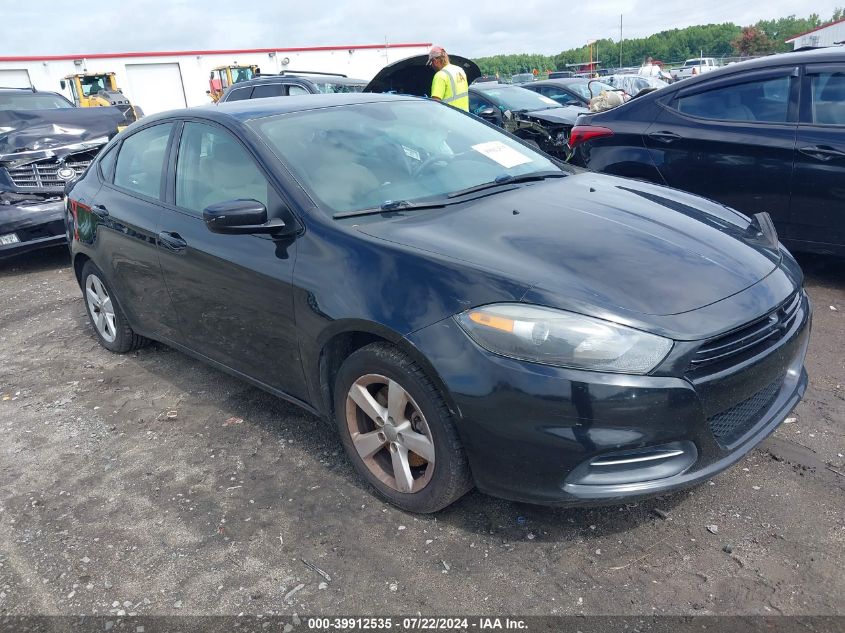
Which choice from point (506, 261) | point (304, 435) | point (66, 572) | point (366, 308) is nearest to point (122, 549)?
point (66, 572)

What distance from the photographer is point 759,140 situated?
15.4 feet

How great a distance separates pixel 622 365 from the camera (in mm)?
2162

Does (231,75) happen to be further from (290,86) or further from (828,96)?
(828,96)

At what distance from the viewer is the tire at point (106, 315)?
4.43 meters

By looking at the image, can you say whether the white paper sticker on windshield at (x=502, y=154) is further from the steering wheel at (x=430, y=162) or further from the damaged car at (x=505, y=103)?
the damaged car at (x=505, y=103)

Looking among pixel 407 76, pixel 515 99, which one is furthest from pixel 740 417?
pixel 515 99

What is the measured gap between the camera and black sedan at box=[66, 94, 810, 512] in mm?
→ 2205

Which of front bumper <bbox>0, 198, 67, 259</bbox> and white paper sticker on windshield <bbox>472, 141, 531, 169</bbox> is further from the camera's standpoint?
front bumper <bbox>0, 198, 67, 259</bbox>

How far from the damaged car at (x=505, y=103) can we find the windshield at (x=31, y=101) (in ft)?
15.8

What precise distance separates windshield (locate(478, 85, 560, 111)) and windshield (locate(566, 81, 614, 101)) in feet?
12.9

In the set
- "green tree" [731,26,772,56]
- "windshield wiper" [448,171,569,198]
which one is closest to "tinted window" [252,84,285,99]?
"windshield wiper" [448,171,569,198]

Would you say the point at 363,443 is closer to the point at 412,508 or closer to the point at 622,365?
the point at 412,508

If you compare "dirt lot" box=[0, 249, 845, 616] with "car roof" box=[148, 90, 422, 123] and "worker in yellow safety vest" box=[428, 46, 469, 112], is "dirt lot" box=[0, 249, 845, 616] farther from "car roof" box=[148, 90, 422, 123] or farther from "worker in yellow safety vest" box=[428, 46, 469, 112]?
"worker in yellow safety vest" box=[428, 46, 469, 112]

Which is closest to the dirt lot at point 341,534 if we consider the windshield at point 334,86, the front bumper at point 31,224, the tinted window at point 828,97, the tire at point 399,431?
the tire at point 399,431
